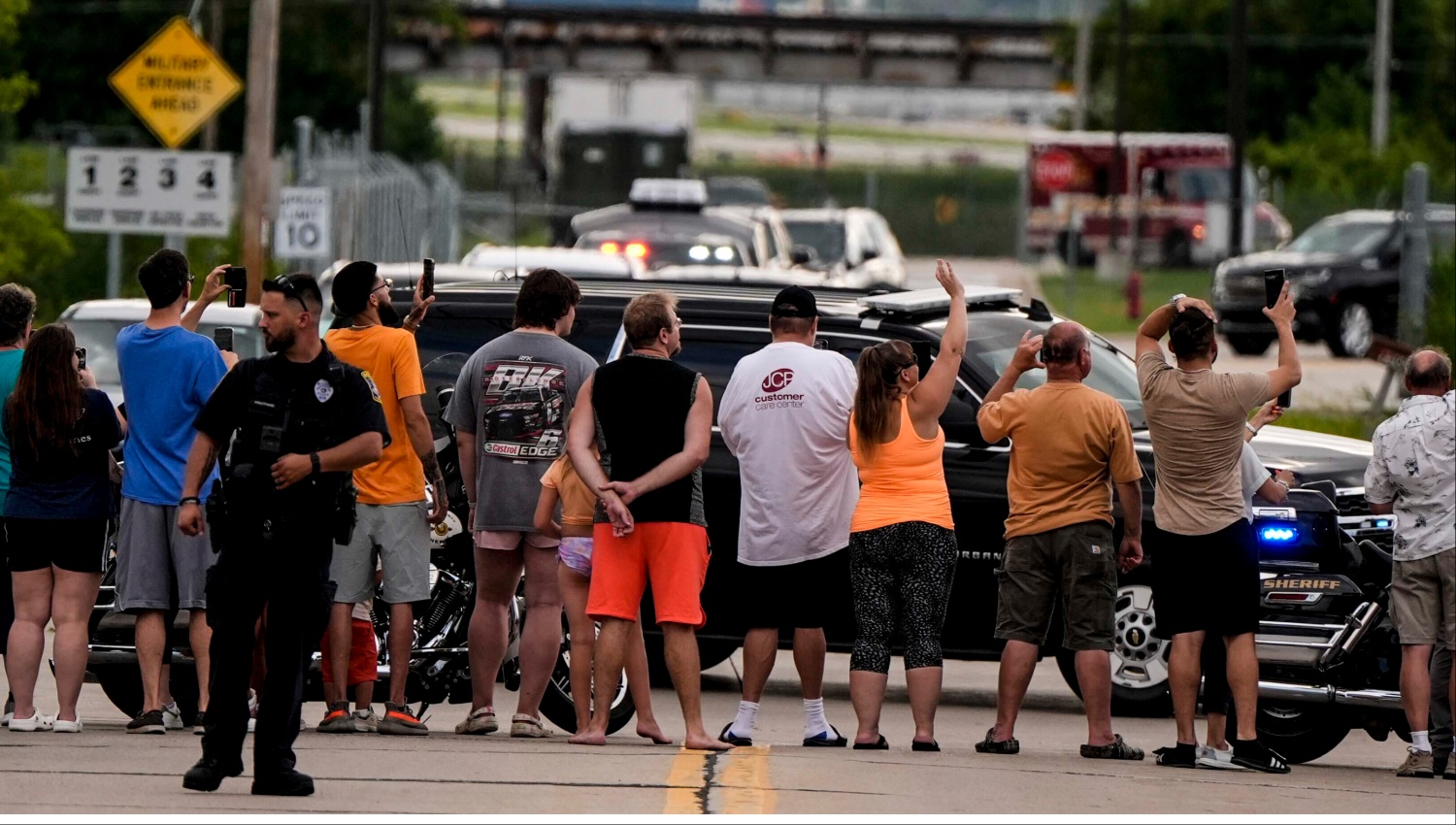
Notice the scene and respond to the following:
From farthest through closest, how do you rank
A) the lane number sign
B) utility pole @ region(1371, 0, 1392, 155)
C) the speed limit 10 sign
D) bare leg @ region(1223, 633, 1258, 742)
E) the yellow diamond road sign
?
utility pole @ region(1371, 0, 1392, 155)
the lane number sign
the yellow diamond road sign
the speed limit 10 sign
bare leg @ region(1223, 633, 1258, 742)

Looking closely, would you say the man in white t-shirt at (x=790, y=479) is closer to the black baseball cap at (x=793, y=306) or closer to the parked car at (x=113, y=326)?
the black baseball cap at (x=793, y=306)

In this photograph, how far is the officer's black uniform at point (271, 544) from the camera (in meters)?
7.82

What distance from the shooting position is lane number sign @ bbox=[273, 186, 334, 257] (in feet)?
72.1

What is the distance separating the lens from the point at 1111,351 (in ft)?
40.2

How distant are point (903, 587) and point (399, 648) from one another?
203cm

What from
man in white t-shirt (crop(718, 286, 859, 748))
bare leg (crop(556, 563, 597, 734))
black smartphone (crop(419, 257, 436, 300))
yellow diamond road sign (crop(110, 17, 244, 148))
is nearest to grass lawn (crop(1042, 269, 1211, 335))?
yellow diamond road sign (crop(110, 17, 244, 148))

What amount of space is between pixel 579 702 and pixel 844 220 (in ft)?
79.9

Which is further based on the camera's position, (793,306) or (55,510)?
(793,306)

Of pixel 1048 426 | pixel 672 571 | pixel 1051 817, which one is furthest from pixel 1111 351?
pixel 1051 817

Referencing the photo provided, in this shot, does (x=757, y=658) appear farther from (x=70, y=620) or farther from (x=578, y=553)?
(x=70, y=620)

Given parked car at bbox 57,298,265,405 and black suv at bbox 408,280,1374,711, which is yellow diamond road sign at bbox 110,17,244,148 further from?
black suv at bbox 408,280,1374,711

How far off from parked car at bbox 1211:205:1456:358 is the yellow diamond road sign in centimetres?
1369

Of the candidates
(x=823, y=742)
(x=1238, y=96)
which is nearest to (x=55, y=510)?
(x=823, y=742)

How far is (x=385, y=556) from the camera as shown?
9.45 m
